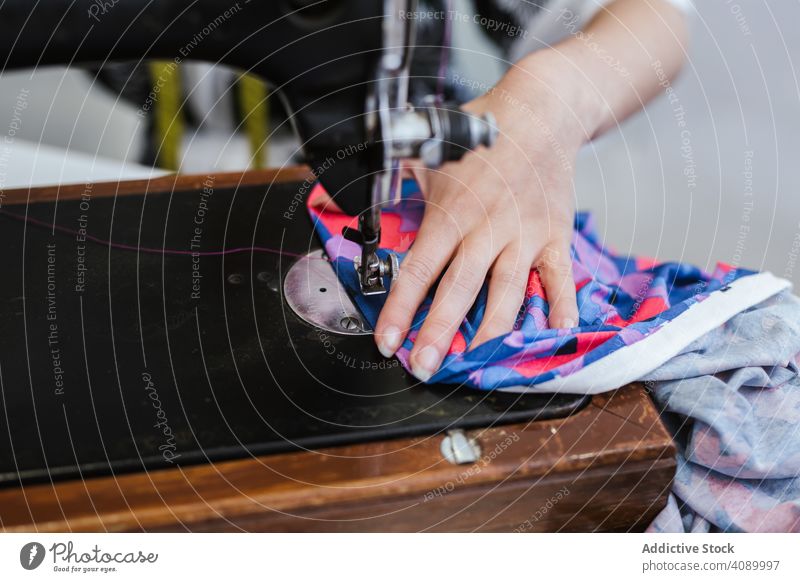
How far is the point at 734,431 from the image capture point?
656mm

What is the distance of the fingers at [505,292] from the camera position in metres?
0.73

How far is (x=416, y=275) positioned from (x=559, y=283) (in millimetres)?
144

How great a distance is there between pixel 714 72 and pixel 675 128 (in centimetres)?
11

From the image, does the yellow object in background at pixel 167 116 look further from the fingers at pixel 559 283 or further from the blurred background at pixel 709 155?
the fingers at pixel 559 283

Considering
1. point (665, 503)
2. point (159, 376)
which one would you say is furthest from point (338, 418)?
point (665, 503)

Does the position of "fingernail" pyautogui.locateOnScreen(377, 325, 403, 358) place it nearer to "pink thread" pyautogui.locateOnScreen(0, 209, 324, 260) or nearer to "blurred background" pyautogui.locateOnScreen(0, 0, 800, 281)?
"pink thread" pyautogui.locateOnScreen(0, 209, 324, 260)

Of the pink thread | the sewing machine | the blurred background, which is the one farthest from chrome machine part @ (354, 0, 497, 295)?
the blurred background

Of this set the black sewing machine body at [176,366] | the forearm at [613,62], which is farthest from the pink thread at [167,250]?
the forearm at [613,62]

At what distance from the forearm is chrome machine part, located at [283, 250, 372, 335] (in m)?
0.35

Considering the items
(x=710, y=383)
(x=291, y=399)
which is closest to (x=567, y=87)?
(x=710, y=383)

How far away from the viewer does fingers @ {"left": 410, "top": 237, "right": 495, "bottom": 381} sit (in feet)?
2.21
